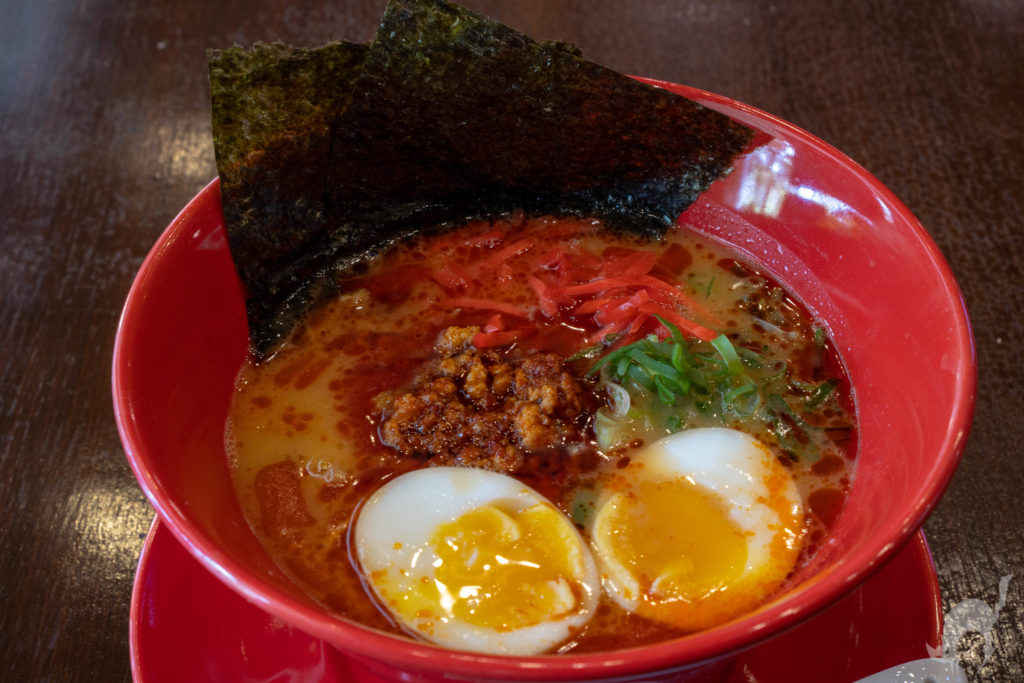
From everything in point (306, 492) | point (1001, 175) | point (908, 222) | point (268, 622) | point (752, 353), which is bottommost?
point (268, 622)

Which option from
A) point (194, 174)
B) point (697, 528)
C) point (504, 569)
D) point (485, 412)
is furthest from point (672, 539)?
point (194, 174)

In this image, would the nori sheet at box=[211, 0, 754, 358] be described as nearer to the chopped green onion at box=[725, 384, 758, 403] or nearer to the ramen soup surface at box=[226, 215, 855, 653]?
the ramen soup surface at box=[226, 215, 855, 653]

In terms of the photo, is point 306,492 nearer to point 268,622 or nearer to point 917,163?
point 268,622

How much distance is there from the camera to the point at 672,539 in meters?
1.15

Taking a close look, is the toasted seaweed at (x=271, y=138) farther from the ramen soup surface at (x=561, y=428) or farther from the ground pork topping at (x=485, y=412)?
the ground pork topping at (x=485, y=412)

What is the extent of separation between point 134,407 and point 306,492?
0.30 meters

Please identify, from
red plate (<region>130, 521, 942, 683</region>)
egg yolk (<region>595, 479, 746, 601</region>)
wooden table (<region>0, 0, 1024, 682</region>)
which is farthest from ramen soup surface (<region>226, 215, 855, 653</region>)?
wooden table (<region>0, 0, 1024, 682</region>)

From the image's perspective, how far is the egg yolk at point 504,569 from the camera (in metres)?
1.06

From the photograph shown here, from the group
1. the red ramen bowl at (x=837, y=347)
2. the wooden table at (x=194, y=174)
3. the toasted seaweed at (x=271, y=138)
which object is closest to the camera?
the red ramen bowl at (x=837, y=347)

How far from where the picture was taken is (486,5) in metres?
2.33

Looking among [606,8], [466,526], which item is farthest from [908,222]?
[606,8]

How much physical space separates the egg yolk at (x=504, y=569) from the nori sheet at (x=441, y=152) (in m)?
0.50

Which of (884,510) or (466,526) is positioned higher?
(884,510)

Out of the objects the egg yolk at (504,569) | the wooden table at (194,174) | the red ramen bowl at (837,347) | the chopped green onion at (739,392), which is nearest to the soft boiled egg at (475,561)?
the egg yolk at (504,569)
